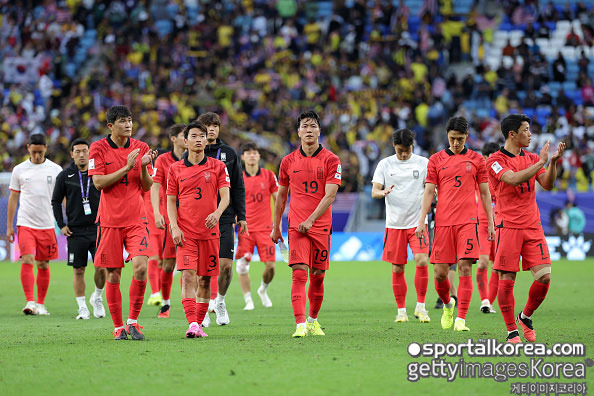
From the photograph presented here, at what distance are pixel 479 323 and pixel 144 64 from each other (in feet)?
78.6

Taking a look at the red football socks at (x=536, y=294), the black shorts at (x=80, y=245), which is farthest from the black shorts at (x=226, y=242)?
the red football socks at (x=536, y=294)

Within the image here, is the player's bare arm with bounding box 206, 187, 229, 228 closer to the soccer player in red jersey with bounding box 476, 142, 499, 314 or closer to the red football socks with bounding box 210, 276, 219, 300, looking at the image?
the red football socks with bounding box 210, 276, 219, 300

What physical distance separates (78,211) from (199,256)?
3875 mm

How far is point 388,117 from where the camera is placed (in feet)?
94.5

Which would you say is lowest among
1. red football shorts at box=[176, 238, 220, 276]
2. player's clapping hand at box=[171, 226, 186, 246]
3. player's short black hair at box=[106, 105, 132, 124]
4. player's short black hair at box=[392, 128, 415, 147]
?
red football shorts at box=[176, 238, 220, 276]

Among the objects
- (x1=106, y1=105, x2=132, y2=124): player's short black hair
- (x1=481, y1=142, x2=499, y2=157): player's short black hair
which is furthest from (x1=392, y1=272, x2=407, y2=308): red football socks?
(x1=106, y1=105, x2=132, y2=124): player's short black hair

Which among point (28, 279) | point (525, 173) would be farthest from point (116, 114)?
point (28, 279)

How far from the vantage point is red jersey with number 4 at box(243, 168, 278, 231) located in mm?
14320

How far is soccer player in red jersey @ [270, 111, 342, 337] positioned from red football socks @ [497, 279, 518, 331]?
1.91 meters

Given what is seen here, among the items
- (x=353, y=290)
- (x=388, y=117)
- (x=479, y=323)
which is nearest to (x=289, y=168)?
(x=479, y=323)

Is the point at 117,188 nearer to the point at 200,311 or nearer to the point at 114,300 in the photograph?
the point at 114,300

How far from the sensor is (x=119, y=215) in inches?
369

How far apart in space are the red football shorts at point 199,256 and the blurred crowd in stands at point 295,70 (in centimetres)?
1674

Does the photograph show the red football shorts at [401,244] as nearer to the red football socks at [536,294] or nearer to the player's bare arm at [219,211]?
the red football socks at [536,294]
